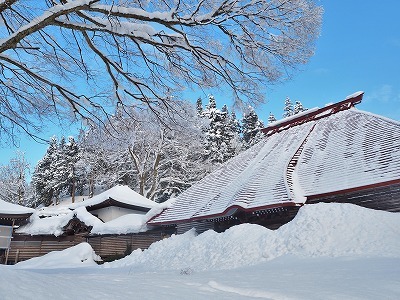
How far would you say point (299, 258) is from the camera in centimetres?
779

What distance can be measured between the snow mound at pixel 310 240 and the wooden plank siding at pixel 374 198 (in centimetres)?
177

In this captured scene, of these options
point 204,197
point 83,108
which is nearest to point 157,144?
point 204,197

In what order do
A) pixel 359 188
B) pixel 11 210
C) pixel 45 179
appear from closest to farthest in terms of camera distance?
pixel 359 188
pixel 11 210
pixel 45 179

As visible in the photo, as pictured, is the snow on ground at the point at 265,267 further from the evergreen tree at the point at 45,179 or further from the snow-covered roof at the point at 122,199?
the evergreen tree at the point at 45,179

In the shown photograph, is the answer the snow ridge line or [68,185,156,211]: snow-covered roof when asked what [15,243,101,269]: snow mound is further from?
the snow ridge line

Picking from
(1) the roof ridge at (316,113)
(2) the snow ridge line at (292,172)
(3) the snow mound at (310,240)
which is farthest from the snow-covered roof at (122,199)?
(3) the snow mound at (310,240)

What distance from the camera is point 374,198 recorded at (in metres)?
11.5

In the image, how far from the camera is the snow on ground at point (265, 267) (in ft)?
10.8

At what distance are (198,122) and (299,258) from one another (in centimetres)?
392

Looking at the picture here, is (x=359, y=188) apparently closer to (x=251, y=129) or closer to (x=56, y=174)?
(x=251, y=129)

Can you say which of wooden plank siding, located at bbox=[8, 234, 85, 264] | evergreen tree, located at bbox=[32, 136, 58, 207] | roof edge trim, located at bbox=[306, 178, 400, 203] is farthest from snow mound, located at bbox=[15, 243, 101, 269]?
evergreen tree, located at bbox=[32, 136, 58, 207]

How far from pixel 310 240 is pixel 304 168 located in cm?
588

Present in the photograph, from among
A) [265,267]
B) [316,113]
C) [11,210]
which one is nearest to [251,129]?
[316,113]

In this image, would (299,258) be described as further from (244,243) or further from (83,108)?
(83,108)
